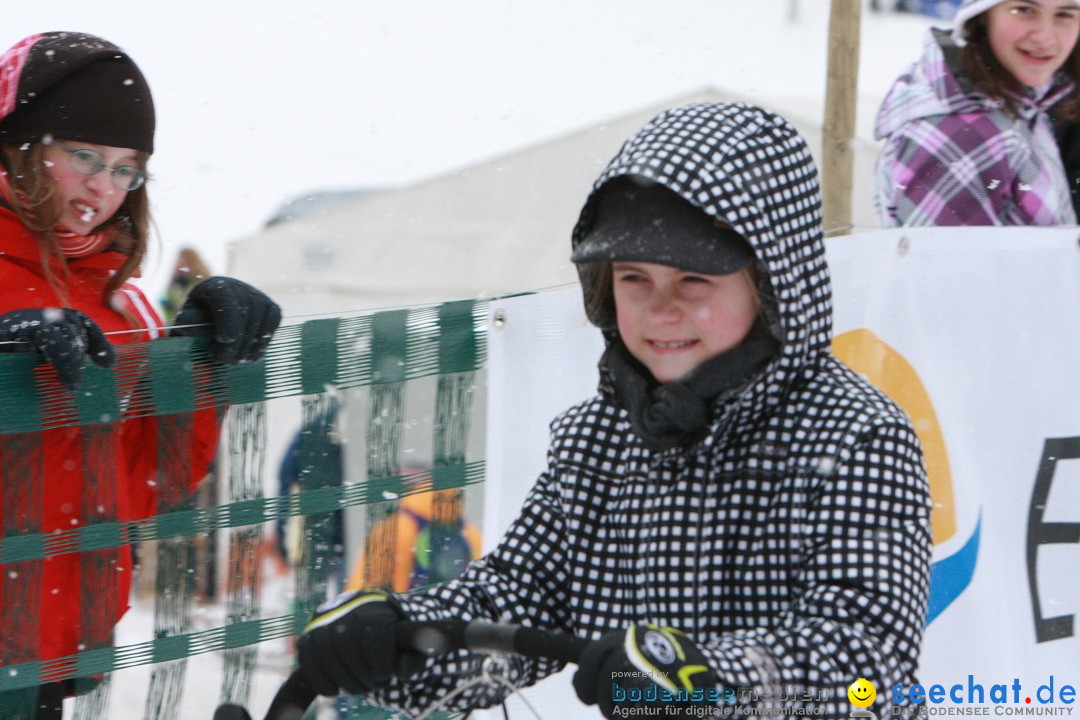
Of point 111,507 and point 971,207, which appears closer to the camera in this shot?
point 111,507

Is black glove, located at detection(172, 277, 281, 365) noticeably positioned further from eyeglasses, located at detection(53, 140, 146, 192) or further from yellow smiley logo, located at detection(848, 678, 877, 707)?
yellow smiley logo, located at detection(848, 678, 877, 707)

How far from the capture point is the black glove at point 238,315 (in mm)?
2416

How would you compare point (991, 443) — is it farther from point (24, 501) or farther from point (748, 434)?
point (24, 501)

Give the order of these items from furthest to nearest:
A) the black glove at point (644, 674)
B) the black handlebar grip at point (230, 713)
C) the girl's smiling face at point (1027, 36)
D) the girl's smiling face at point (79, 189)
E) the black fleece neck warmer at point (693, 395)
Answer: the girl's smiling face at point (1027, 36), the girl's smiling face at point (79, 189), the black fleece neck warmer at point (693, 395), the black handlebar grip at point (230, 713), the black glove at point (644, 674)

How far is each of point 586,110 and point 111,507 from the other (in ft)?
46.9

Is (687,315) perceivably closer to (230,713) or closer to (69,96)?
(230,713)

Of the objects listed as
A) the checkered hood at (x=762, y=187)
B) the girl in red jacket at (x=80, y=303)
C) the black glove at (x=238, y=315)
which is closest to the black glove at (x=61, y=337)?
the girl in red jacket at (x=80, y=303)

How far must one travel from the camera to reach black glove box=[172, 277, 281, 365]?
2.42 meters

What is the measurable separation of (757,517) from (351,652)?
0.58 metres

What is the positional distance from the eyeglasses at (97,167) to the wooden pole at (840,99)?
295 cm

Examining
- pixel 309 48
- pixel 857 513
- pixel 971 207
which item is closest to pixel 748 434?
pixel 857 513

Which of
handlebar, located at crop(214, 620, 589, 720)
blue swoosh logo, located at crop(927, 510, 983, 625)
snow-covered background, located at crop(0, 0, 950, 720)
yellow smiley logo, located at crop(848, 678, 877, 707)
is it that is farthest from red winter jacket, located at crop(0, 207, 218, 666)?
snow-covered background, located at crop(0, 0, 950, 720)

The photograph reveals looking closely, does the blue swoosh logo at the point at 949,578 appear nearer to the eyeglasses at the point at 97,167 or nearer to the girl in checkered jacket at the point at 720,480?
the girl in checkered jacket at the point at 720,480

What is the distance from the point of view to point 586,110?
16.2 metres
